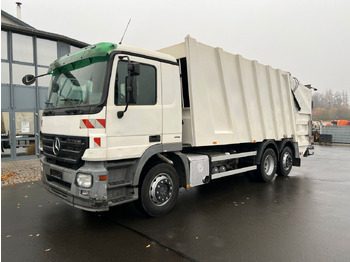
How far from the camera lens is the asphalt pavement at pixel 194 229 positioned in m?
3.24

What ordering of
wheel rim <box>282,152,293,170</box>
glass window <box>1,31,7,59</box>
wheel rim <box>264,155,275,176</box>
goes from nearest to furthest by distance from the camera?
wheel rim <box>264,155,275,176</box>, wheel rim <box>282,152,293,170</box>, glass window <box>1,31,7,59</box>

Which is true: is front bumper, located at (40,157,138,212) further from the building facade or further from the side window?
the building facade

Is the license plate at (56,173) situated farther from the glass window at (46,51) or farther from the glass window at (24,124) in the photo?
the glass window at (46,51)

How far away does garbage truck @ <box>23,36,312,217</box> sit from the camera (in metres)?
3.65

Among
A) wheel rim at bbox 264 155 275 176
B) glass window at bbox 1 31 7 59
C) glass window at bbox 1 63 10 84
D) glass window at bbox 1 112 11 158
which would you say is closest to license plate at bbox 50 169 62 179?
wheel rim at bbox 264 155 275 176

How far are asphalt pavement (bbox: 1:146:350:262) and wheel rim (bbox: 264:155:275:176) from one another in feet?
3.98

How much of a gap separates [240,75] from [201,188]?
3.03 m

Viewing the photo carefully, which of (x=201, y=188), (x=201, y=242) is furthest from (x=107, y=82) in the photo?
(x=201, y=188)

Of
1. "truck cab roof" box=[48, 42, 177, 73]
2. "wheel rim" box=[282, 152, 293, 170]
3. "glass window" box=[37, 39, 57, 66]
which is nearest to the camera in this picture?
"truck cab roof" box=[48, 42, 177, 73]

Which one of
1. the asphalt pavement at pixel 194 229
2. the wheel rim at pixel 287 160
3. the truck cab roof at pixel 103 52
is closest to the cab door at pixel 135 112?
the truck cab roof at pixel 103 52

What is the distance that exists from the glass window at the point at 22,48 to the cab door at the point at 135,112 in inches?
367

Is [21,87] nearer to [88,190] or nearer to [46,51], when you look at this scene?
[46,51]

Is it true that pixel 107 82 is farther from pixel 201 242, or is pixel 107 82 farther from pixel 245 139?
pixel 245 139

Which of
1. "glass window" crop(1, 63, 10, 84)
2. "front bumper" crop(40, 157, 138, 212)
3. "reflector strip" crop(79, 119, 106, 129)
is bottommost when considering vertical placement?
"front bumper" crop(40, 157, 138, 212)
